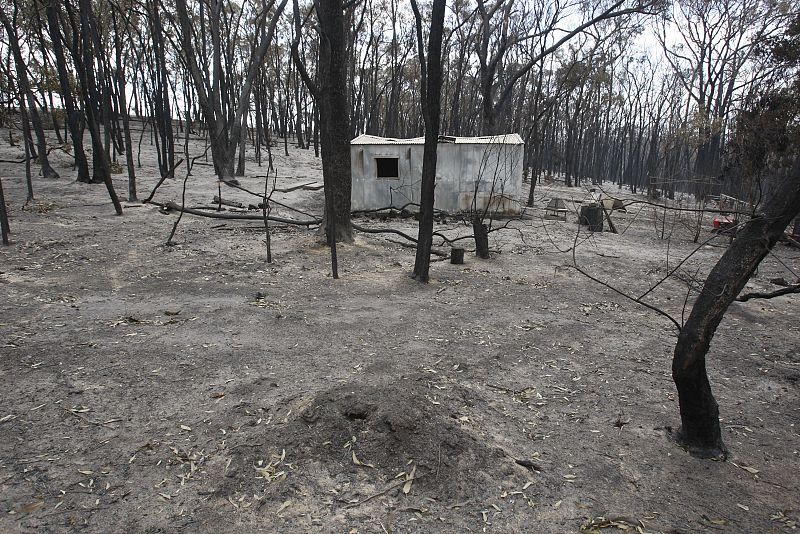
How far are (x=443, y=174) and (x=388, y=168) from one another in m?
1.89

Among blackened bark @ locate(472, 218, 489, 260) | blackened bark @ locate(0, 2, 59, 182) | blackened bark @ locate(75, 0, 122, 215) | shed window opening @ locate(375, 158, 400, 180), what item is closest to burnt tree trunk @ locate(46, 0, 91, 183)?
blackened bark @ locate(0, 2, 59, 182)

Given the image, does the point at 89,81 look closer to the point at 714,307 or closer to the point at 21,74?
the point at 21,74

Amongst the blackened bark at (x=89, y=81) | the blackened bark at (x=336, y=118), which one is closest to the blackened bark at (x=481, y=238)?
the blackened bark at (x=336, y=118)

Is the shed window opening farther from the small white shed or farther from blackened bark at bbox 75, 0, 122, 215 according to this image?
blackened bark at bbox 75, 0, 122, 215

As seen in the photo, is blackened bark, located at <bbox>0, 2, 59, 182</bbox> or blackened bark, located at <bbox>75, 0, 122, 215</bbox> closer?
blackened bark, located at <bbox>75, 0, 122, 215</bbox>

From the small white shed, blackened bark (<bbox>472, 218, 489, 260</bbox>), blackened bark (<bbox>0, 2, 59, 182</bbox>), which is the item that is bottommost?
blackened bark (<bbox>472, 218, 489, 260</bbox>)

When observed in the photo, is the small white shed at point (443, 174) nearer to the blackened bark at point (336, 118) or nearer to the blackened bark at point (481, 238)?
the blackened bark at point (336, 118)

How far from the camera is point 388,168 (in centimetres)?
1570

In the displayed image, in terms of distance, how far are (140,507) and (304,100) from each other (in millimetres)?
33543

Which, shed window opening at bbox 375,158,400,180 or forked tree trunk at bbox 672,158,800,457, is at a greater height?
shed window opening at bbox 375,158,400,180

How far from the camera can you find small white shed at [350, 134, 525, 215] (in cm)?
1498

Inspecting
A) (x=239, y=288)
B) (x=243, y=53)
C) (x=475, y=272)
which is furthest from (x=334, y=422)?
(x=243, y=53)

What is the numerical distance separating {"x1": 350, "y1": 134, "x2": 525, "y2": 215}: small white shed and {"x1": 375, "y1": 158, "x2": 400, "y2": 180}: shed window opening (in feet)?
0.11

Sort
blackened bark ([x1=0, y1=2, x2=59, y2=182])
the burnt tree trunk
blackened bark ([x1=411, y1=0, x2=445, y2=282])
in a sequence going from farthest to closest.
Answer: the burnt tree trunk < blackened bark ([x1=0, y1=2, x2=59, y2=182]) < blackened bark ([x1=411, y1=0, x2=445, y2=282])
